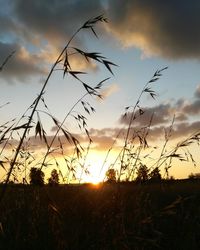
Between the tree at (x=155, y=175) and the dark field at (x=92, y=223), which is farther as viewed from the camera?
the tree at (x=155, y=175)

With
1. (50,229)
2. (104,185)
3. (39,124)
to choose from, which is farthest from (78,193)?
(39,124)

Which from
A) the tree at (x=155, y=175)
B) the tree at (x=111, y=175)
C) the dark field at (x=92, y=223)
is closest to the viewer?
the dark field at (x=92, y=223)

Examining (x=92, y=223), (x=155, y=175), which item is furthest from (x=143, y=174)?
(x=92, y=223)

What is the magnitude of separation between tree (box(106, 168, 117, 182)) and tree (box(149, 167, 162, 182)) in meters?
0.55

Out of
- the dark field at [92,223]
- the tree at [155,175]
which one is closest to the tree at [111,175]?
the dark field at [92,223]

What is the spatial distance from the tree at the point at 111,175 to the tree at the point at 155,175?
21.7 inches

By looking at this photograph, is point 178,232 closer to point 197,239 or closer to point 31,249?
point 197,239

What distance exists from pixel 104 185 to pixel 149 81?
1.41m

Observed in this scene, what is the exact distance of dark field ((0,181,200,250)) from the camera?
11.2 feet

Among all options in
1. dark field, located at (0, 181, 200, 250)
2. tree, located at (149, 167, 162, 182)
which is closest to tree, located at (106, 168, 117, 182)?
dark field, located at (0, 181, 200, 250)

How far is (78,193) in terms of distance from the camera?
5.12 meters

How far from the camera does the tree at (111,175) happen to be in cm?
513

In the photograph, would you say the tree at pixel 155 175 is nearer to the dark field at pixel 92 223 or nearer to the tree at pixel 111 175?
the dark field at pixel 92 223

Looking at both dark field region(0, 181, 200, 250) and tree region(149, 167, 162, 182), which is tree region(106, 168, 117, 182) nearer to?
dark field region(0, 181, 200, 250)
